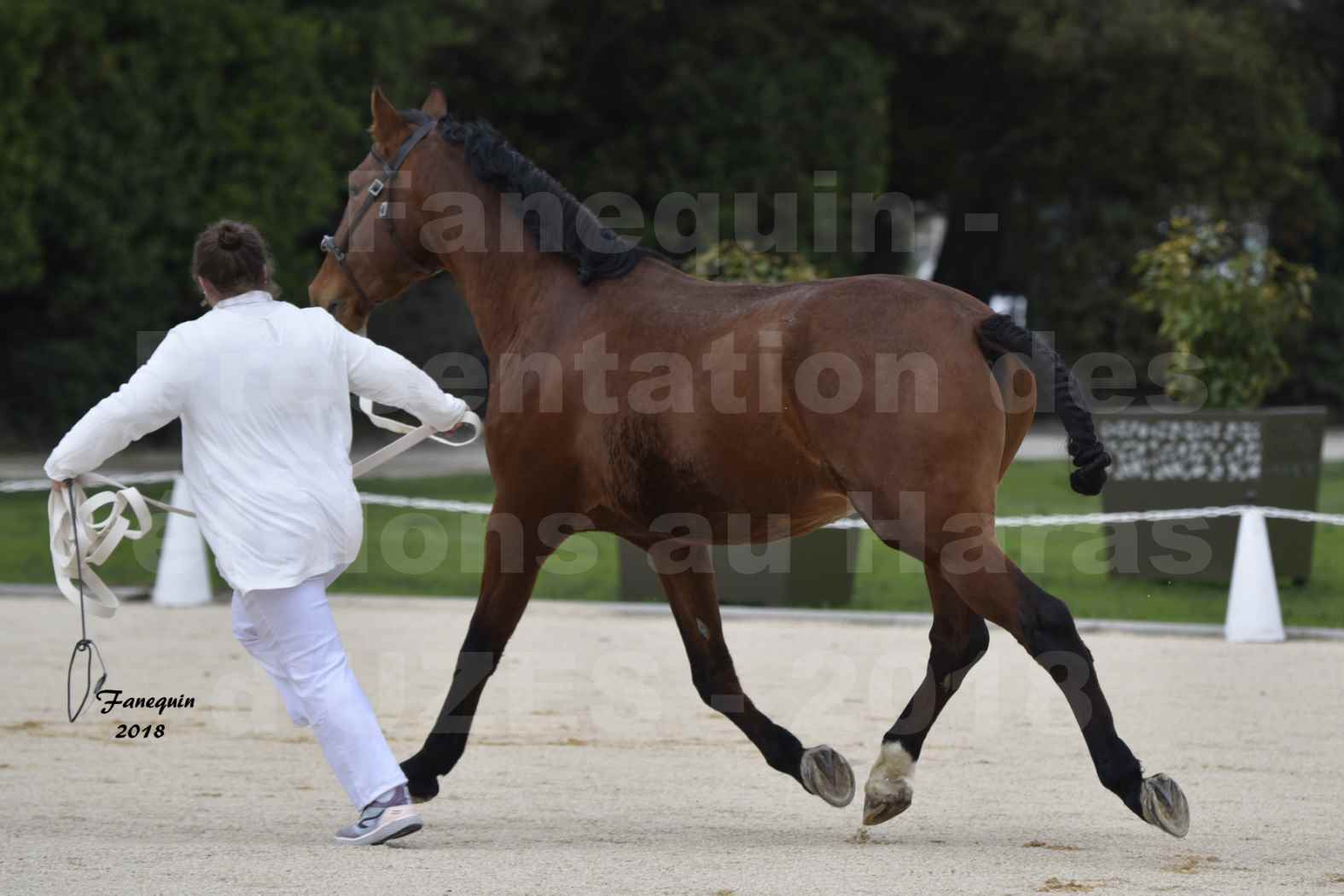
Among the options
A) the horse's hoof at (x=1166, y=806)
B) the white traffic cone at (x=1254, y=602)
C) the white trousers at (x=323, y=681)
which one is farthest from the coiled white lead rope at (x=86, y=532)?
the white traffic cone at (x=1254, y=602)

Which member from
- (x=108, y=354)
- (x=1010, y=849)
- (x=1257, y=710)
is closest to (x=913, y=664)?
(x=1257, y=710)

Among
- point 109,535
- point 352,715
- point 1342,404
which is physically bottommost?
point 1342,404

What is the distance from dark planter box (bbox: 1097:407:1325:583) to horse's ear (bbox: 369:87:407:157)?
5.85 m

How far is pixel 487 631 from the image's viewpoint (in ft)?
17.0

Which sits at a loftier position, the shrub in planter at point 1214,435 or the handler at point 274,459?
the handler at point 274,459

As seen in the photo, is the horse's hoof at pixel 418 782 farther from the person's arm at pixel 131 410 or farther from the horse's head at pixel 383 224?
the horse's head at pixel 383 224

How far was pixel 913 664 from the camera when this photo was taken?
7984mm

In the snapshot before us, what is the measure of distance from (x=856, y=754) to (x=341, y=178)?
15035 mm

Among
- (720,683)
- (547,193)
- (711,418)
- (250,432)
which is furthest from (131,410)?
(720,683)

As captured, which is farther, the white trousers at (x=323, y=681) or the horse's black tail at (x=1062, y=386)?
the horse's black tail at (x=1062, y=386)

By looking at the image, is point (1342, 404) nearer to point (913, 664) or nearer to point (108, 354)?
point (108, 354)

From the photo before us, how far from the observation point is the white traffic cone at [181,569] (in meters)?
9.97

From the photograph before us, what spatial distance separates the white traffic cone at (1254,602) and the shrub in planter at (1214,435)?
49.9 inches

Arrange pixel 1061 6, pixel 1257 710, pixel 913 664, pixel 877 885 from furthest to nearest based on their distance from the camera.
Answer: pixel 1061 6, pixel 913 664, pixel 1257 710, pixel 877 885
